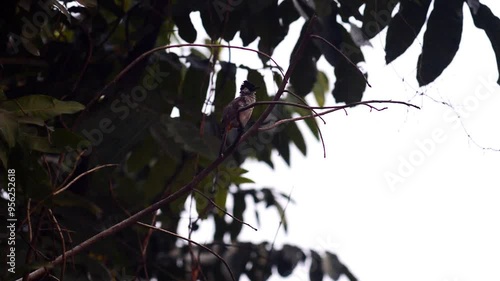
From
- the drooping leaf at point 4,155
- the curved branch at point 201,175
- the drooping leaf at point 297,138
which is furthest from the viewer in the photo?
the drooping leaf at point 297,138

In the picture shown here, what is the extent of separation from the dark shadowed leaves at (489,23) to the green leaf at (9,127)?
6.01ft

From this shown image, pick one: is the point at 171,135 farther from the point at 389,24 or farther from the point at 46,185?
the point at 389,24

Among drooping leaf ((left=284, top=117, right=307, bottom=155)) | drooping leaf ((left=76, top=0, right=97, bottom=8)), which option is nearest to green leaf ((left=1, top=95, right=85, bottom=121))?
drooping leaf ((left=76, top=0, right=97, bottom=8))

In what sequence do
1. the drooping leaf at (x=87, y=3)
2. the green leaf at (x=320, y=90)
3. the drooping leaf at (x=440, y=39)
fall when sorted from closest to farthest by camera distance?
the drooping leaf at (x=440, y=39) → the drooping leaf at (x=87, y=3) → the green leaf at (x=320, y=90)

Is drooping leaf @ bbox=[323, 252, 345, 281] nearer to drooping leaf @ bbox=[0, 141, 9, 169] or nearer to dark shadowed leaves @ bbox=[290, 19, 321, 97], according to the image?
dark shadowed leaves @ bbox=[290, 19, 321, 97]

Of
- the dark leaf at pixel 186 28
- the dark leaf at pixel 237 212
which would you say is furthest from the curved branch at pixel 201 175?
the dark leaf at pixel 237 212

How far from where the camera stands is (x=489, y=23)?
126 inches

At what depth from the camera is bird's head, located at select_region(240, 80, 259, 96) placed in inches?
129

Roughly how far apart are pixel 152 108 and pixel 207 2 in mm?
517

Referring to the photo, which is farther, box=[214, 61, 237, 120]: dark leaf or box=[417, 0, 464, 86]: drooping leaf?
box=[214, 61, 237, 120]: dark leaf

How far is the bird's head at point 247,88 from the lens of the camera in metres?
3.28

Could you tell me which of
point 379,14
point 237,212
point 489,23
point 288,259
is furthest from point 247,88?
point 237,212

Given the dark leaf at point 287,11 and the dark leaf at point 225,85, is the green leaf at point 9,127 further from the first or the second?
the dark leaf at point 287,11

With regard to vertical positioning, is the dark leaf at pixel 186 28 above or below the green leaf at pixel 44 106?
above
